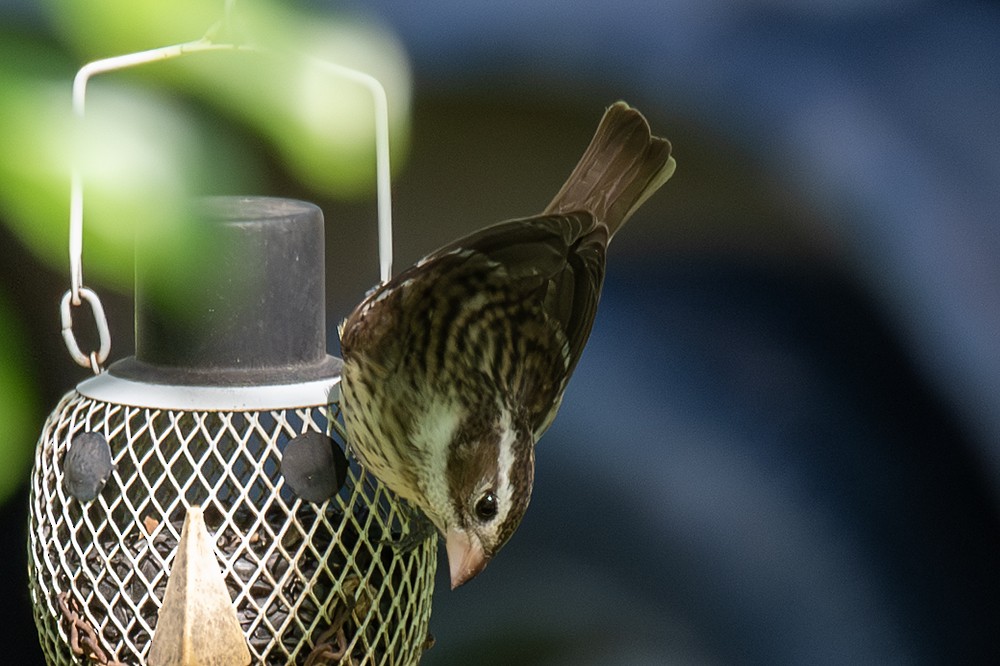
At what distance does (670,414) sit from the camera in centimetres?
243

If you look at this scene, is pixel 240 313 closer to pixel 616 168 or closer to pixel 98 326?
pixel 98 326

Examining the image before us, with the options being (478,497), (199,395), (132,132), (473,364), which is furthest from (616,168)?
(132,132)

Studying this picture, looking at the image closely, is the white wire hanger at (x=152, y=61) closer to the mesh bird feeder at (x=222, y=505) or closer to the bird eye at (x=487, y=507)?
the mesh bird feeder at (x=222, y=505)

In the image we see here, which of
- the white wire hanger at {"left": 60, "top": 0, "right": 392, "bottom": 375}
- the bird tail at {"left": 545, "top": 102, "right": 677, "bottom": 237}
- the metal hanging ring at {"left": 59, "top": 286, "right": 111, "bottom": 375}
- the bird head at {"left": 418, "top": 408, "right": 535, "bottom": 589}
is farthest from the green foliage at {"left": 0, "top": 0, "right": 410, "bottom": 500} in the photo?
the bird tail at {"left": 545, "top": 102, "right": 677, "bottom": 237}

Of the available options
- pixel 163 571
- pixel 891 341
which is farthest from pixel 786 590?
pixel 163 571

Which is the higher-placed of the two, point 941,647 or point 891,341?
point 891,341

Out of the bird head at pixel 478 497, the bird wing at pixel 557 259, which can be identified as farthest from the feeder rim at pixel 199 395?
the bird wing at pixel 557 259

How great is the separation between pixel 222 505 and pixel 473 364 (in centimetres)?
37

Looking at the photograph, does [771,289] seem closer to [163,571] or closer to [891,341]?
[891,341]

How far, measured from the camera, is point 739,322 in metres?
2.45

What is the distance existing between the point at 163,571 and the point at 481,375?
47 cm

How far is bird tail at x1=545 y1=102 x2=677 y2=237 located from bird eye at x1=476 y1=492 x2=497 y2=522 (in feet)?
1.78

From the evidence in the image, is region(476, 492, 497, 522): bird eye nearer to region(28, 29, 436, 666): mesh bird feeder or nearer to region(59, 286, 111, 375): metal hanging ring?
region(28, 29, 436, 666): mesh bird feeder

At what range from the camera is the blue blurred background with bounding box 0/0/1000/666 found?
232 centimetres
